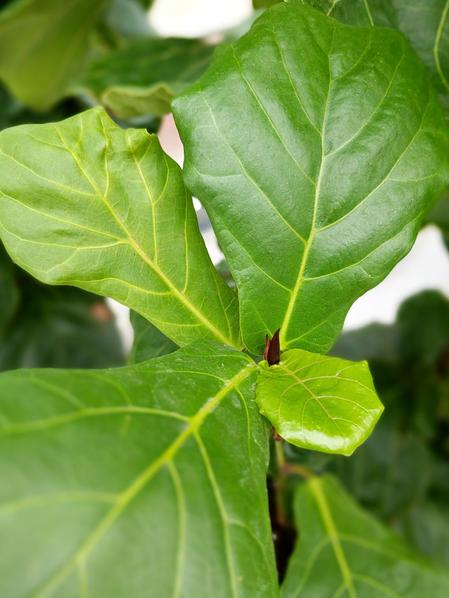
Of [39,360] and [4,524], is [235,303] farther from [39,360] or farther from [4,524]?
[39,360]

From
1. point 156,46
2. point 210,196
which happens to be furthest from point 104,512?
point 156,46

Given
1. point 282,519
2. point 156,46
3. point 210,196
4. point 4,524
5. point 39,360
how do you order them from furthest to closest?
point 39,360 → point 156,46 → point 282,519 → point 210,196 → point 4,524

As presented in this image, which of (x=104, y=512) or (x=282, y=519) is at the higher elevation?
(x=104, y=512)

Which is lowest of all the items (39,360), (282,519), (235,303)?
(39,360)

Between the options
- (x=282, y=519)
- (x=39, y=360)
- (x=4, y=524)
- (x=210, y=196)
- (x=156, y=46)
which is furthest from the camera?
(x=39, y=360)

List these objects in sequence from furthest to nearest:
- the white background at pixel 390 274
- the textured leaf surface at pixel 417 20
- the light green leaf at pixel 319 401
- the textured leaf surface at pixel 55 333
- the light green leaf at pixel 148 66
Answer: the white background at pixel 390 274 < the textured leaf surface at pixel 55 333 < the light green leaf at pixel 148 66 < the textured leaf surface at pixel 417 20 < the light green leaf at pixel 319 401

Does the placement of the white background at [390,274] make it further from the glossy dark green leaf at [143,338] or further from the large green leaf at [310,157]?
the large green leaf at [310,157]

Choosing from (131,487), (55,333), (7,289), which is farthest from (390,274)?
(131,487)

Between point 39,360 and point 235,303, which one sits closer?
point 235,303

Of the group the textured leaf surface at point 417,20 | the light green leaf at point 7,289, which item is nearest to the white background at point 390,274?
the light green leaf at point 7,289
